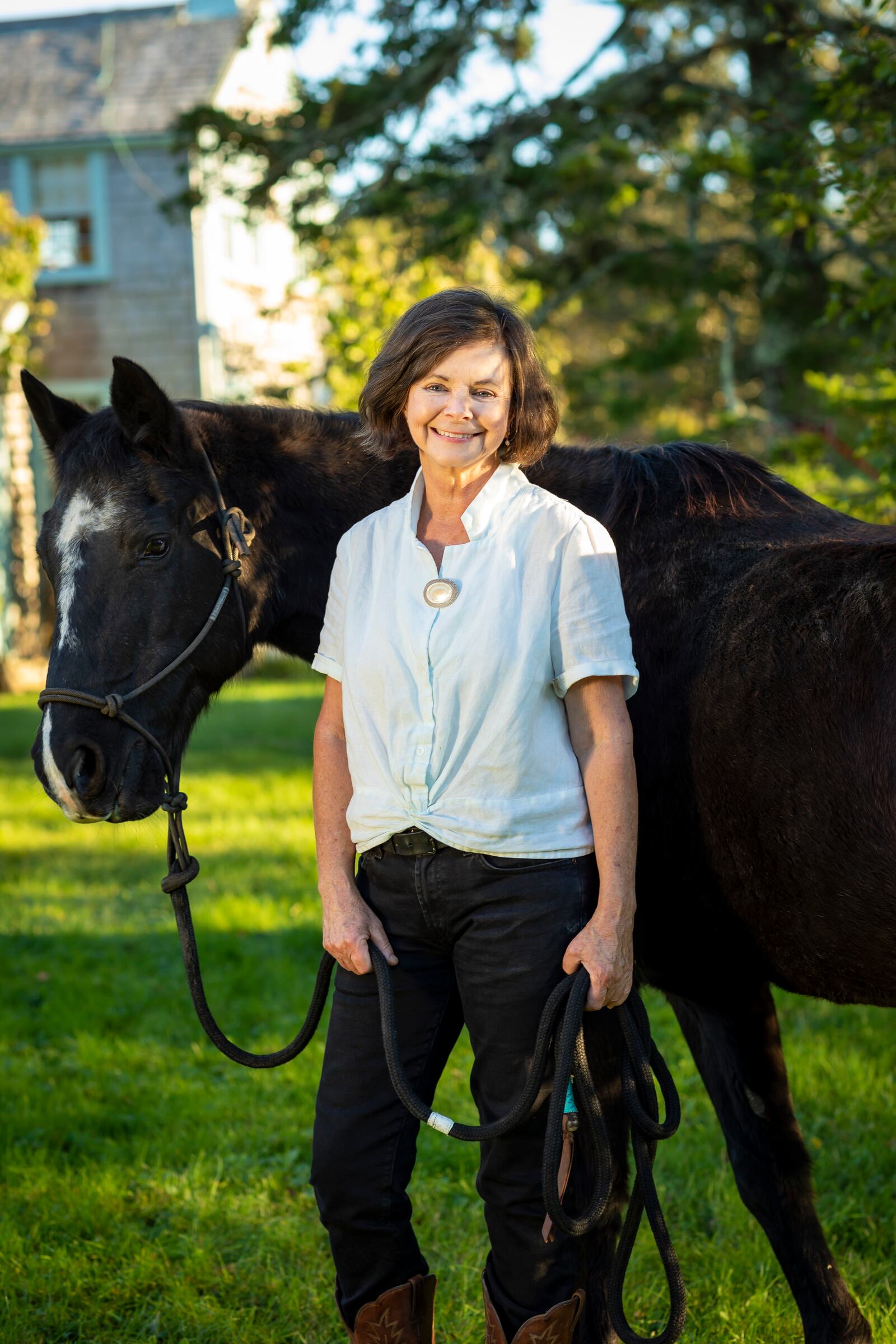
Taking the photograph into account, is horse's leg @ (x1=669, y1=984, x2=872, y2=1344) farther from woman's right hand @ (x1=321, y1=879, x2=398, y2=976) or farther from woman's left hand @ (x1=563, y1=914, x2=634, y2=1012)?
woman's right hand @ (x1=321, y1=879, x2=398, y2=976)

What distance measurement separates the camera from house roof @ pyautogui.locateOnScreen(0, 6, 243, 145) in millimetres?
16391

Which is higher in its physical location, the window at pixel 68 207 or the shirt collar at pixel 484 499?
the window at pixel 68 207

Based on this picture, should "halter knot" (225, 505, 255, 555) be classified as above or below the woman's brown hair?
below

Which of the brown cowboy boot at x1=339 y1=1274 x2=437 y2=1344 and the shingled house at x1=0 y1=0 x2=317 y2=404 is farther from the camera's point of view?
the shingled house at x1=0 y1=0 x2=317 y2=404

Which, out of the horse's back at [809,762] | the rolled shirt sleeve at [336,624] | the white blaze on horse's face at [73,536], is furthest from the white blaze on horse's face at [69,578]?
the horse's back at [809,762]

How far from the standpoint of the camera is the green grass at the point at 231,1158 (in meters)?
2.82

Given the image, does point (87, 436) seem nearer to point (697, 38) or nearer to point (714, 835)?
point (714, 835)

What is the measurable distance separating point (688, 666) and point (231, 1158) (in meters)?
2.23

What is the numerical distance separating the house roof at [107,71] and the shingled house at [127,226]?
0.09 feet

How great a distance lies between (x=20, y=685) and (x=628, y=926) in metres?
13.5

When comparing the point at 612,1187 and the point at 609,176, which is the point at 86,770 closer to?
the point at 612,1187

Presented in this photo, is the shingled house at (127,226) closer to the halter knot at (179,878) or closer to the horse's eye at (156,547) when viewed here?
the horse's eye at (156,547)

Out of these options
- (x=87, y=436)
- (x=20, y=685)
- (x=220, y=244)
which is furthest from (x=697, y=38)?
(x=87, y=436)

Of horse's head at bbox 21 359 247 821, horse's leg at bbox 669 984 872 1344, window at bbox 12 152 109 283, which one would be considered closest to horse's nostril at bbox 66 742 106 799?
horse's head at bbox 21 359 247 821
